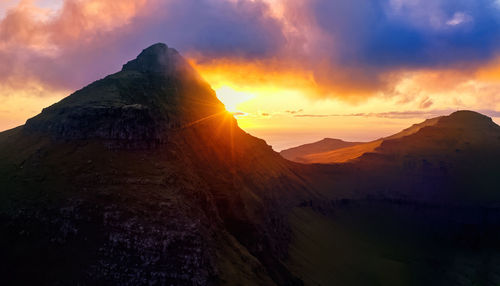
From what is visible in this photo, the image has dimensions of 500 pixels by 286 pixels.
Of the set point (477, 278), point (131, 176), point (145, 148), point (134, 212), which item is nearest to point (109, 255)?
point (134, 212)

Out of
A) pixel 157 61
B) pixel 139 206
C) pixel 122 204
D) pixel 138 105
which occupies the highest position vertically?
pixel 157 61

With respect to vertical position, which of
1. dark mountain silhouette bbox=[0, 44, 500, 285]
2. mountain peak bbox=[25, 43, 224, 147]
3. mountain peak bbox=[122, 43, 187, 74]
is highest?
mountain peak bbox=[122, 43, 187, 74]

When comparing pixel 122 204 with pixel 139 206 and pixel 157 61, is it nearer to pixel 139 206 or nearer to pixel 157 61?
pixel 139 206

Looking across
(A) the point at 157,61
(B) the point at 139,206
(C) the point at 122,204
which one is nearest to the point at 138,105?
(C) the point at 122,204

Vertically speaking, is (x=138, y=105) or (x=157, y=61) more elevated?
(x=157, y=61)

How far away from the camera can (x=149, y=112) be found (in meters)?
112

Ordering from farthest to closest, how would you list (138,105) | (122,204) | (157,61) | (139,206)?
(157,61) < (138,105) < (139,206) < (122,204)

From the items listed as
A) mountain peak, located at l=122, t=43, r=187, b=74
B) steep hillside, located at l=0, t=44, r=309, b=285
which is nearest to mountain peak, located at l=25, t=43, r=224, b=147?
mountain peak, located at l=122, t=43, r=187, b=74

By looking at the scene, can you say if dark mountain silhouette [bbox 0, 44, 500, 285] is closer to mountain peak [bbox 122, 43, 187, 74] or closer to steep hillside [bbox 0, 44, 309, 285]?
steep hillside [bbox 0, 44, 309, 285]

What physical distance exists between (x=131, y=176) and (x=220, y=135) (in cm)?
8613

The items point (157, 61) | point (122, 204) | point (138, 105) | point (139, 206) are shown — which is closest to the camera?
point (122, 204)

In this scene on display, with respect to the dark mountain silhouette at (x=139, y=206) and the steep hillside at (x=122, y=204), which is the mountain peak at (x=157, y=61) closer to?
the dark mountain silhouette at (x=139, y=206)

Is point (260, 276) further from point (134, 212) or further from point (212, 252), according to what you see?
point (134, 212)

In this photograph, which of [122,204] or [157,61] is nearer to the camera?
[122,204]
